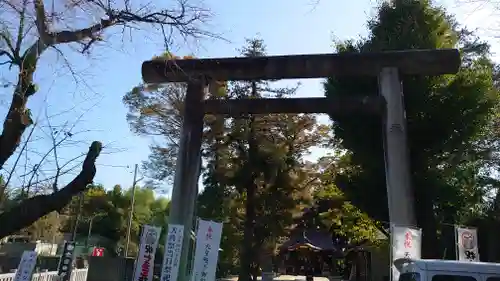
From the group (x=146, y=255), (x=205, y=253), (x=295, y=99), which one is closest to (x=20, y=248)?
(x=146, y=255)

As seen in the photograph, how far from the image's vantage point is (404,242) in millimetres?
8734

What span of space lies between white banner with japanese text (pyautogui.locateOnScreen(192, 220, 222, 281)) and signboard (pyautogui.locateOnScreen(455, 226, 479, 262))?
18.3 ft

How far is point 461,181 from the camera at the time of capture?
575 inches

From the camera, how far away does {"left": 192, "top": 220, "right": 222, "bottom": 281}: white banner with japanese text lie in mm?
10094

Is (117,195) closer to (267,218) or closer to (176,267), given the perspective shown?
(267,218)

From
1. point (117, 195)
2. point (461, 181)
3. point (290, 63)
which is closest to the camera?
point (290, 63)

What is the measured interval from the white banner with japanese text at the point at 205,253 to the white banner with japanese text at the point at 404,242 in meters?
3.79

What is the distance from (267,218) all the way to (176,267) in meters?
12.4

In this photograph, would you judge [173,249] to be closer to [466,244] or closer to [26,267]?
[26,267]

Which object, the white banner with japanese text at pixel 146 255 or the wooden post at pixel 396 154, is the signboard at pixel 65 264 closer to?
the white banner with japanese text at pixel 146 255

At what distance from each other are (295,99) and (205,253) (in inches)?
159

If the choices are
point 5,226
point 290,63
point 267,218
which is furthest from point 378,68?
point 267,218

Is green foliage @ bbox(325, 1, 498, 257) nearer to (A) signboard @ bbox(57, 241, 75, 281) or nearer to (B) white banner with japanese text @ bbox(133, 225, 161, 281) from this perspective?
(B) white banner with japanese text @ bbox(133, 225, 161, 281)

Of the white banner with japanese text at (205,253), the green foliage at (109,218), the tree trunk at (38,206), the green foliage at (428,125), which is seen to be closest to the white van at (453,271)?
the tree trunk at (38,206)
